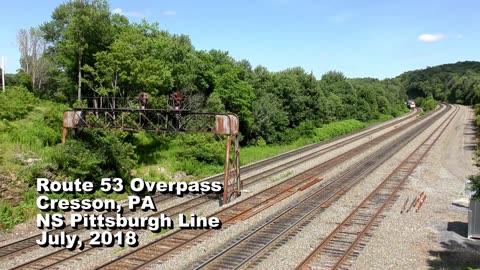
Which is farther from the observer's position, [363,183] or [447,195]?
[363,183]

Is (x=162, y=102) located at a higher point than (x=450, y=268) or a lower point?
higher

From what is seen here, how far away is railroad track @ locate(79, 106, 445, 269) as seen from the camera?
15.1m

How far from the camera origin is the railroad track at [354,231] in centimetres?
1529

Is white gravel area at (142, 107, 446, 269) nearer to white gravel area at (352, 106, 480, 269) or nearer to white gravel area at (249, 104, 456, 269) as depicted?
white gravel area at (249, 104, 456, 269)

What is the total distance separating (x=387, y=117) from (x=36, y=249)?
331 feet

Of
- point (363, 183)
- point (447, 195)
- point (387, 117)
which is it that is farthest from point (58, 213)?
point (387, 117)

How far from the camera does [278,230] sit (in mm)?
19016

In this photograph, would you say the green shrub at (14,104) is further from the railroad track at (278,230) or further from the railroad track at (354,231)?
the railroad track at (354,231)

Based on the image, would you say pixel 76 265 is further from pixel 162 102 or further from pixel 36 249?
pixel 162 102

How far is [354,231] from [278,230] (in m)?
3.44

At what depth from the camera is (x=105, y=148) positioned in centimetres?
2694

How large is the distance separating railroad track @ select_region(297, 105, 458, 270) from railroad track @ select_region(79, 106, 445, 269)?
4241mm

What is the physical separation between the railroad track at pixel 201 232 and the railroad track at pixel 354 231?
4.24m

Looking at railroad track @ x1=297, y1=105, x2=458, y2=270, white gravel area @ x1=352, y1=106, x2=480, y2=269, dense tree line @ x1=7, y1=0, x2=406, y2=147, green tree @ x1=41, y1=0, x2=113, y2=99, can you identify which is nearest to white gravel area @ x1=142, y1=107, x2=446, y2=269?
railroad track @ x1=297, y1=105, x2=458, y2=270
